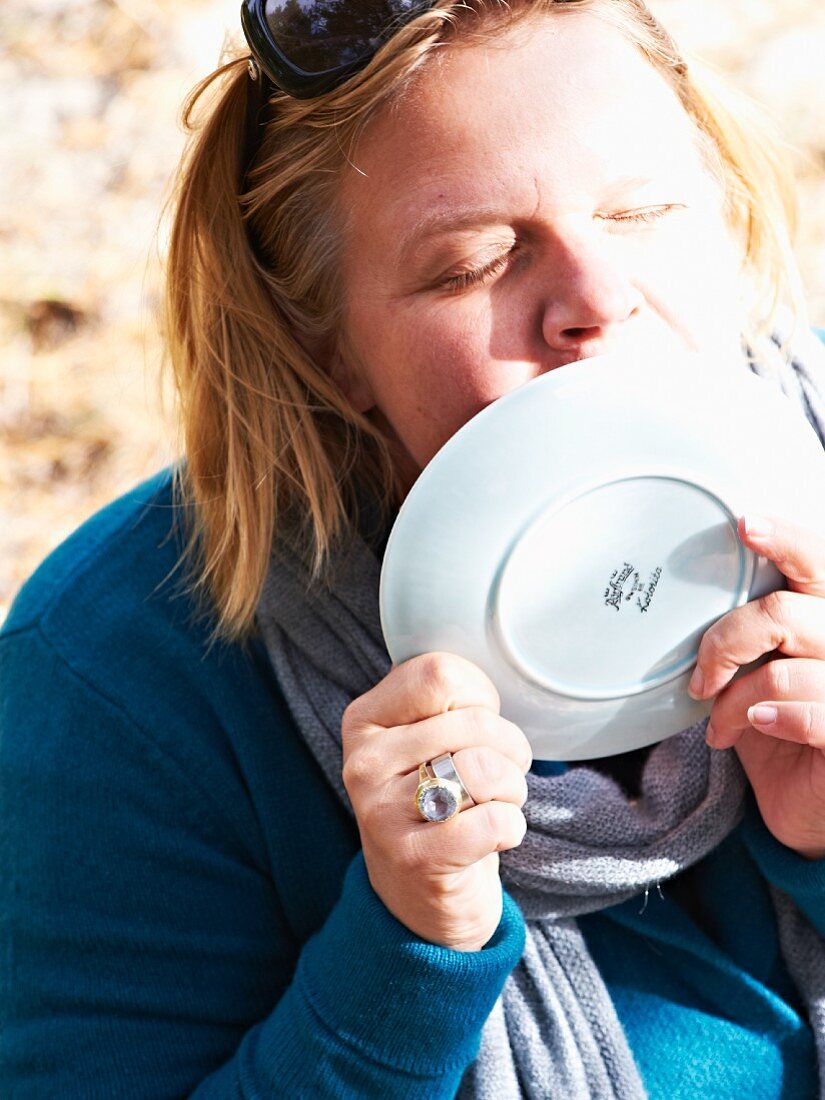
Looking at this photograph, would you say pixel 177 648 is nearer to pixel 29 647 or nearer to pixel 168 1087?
pixel 29 647

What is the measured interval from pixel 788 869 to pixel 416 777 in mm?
507

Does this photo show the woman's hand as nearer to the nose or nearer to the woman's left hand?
the woman's left hand

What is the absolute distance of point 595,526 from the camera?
117cm

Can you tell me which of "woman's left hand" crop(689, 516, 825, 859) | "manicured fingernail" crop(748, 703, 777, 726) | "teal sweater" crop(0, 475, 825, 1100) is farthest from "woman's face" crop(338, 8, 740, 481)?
"teal sweater" crop(0, 475, 825, 1100)

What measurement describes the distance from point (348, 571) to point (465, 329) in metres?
0.40

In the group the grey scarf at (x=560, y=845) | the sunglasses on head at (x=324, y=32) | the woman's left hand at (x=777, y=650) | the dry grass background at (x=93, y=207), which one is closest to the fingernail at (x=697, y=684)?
the woman's left hand at (x=777, y=650)

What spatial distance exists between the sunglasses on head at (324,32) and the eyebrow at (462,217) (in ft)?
0.63

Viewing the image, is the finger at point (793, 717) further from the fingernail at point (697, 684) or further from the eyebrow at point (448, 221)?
the eyebrow at point (448, 221)

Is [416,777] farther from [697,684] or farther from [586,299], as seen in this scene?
[586,299]

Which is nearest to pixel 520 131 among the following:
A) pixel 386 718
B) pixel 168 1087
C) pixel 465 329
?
pixel 465 329

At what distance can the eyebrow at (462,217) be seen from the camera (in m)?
1.21

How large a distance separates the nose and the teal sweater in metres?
0.60

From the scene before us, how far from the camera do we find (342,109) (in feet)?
4.31

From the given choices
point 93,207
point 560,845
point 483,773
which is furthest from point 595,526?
point 93,207
